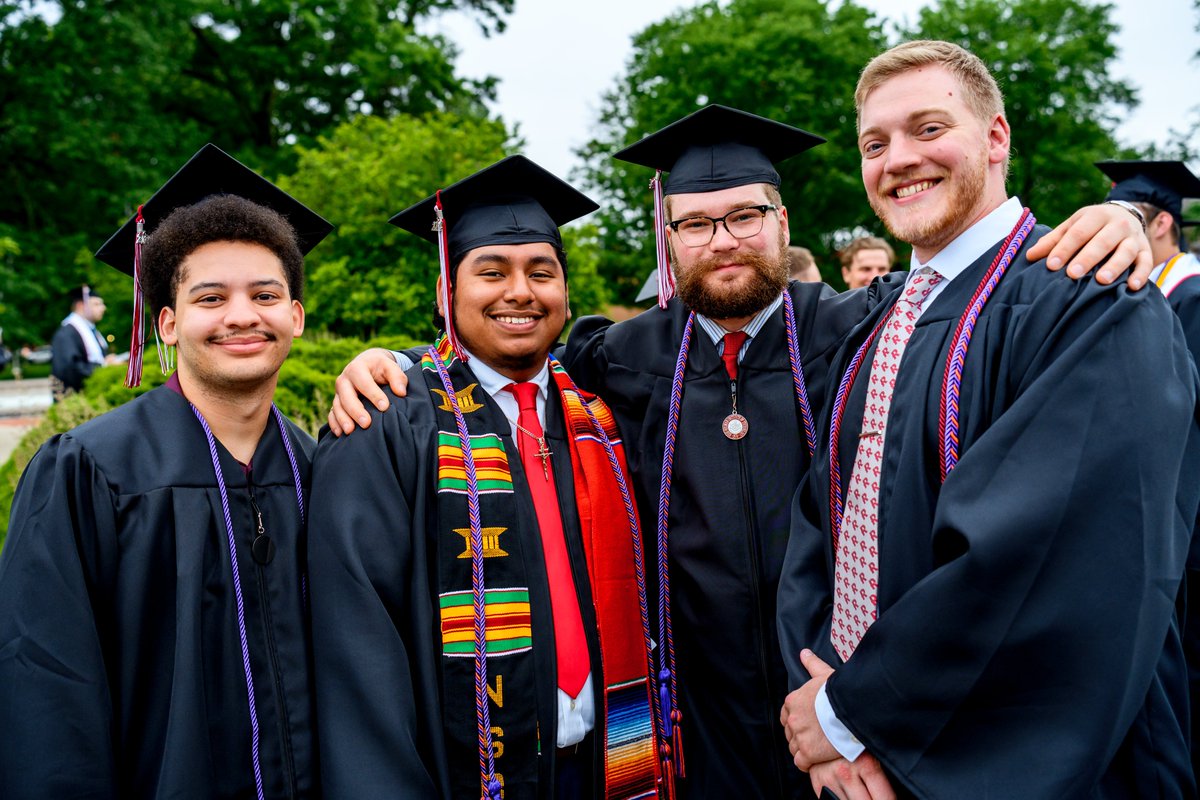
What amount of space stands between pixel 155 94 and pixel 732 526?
62.9 ft

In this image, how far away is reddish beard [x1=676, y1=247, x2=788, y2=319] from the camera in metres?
2.79

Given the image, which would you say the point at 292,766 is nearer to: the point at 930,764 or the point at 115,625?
the point at 115,625

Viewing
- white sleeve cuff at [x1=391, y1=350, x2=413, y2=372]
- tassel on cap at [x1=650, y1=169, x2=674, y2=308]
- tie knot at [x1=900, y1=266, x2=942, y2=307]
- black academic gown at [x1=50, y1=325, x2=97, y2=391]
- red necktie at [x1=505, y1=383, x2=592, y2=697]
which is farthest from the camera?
black academic gown at [x1=50, y1=325, x2=97, y2=391]

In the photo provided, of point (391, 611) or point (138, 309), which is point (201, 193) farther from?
point (391, 611)

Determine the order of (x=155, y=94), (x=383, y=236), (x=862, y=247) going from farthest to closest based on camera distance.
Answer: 1. (x=155, y=94)
2. (x=383, y=236)
3. (x=862, y=247)

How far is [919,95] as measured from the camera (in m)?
2.10

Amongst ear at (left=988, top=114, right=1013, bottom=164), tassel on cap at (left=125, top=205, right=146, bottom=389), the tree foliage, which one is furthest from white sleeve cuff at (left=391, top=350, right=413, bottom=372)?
the tree foliage

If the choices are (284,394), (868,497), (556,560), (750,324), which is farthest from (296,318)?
(284,394)

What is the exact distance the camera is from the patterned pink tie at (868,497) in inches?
81.7

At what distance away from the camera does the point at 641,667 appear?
260 centimetres

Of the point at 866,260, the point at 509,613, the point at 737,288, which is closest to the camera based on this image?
the point at 509,613

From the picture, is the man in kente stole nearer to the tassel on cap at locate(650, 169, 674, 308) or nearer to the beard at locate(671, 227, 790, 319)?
the tassel on cap at locate(650, 169, 674, 308)

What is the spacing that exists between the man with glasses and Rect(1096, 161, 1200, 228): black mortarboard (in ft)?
8.28

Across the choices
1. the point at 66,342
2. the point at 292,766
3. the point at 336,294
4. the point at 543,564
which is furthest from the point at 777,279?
the point at 66,342
